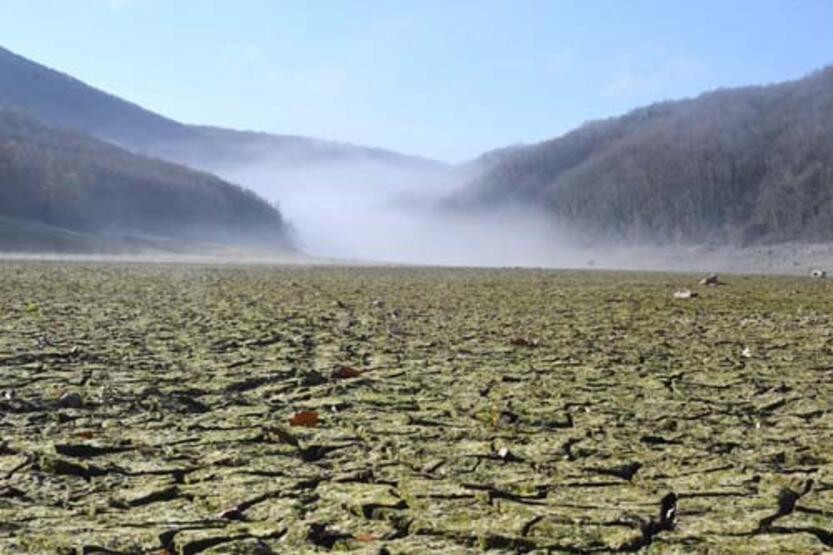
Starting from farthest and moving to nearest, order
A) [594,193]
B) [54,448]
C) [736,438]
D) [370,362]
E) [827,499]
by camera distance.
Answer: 1. [594,193]
2. [370,362]
3. [736,438]
4. [54,448]
5. [827,499]

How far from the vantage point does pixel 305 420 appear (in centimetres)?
530

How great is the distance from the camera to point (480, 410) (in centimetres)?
570

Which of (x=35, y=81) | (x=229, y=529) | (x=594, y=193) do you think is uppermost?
(x=35, y=81)

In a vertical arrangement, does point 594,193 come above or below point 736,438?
above

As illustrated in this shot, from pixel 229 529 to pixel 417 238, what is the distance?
3834 inches

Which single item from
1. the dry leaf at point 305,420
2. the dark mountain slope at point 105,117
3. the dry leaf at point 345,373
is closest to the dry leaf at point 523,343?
the dry leaf at point 345,373

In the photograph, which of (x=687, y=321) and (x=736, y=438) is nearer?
(x=736, y=438)

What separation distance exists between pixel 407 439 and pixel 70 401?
2.11m

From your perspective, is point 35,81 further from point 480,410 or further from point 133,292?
point 480,410

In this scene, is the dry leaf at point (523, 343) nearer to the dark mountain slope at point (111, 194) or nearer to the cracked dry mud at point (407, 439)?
the cracked dry mud at point (407, 439)

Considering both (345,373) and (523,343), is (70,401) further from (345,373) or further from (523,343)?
(523,343)

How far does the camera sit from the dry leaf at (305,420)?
522cm

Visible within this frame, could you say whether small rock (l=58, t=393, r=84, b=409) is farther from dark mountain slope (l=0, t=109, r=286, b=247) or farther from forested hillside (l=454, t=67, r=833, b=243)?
forested hillside (l=454, t=67, r=833, b=243)

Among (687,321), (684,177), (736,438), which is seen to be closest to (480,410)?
(736,438)
